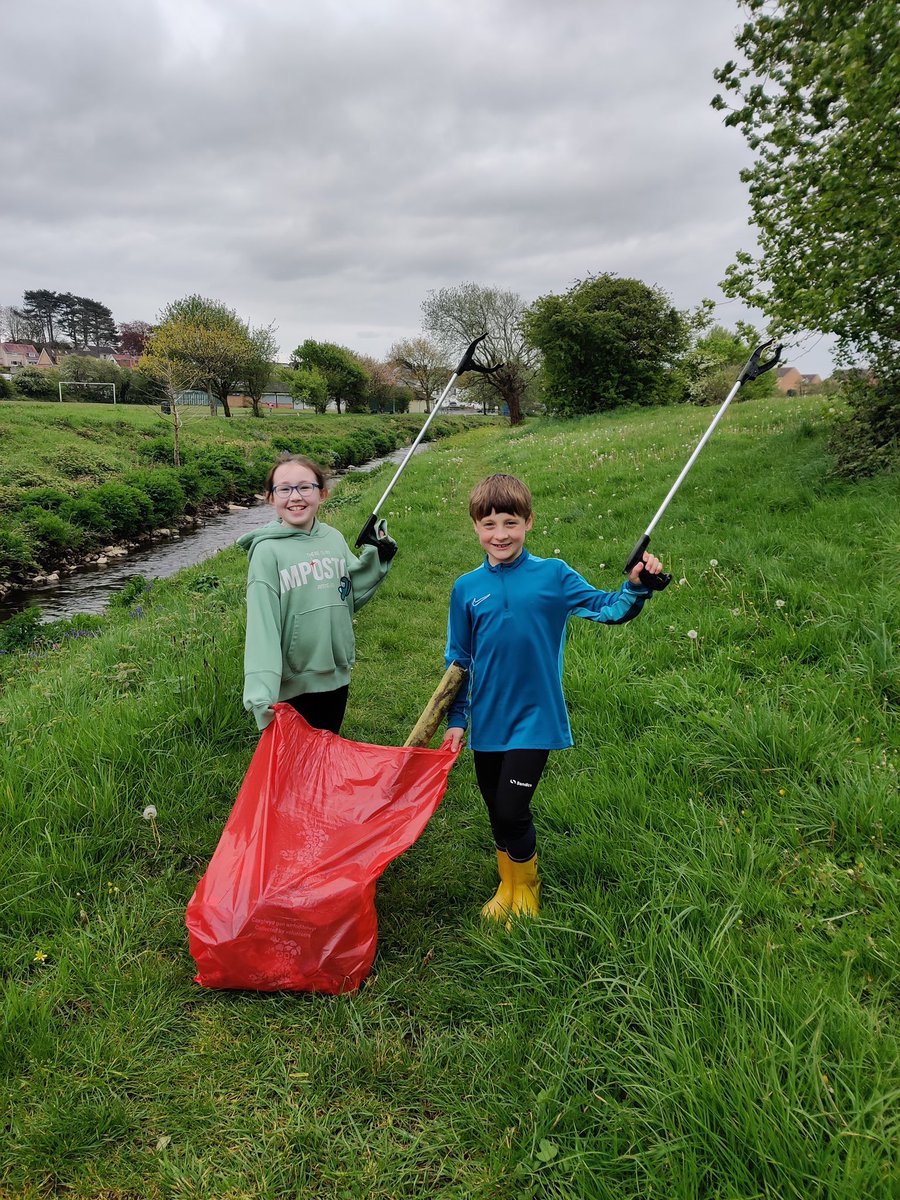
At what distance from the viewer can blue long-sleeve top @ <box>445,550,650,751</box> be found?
8.31 feet

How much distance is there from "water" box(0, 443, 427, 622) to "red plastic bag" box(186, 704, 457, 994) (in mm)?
9186

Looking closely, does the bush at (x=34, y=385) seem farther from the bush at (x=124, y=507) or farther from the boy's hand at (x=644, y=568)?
the boy's hand at (x=644, y=568)

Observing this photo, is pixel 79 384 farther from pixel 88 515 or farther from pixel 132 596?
pixel 132 596

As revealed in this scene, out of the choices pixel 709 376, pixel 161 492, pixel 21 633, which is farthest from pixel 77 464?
pixel 709 376

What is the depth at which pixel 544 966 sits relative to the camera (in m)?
2.27

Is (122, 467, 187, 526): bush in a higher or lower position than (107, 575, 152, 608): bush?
higher

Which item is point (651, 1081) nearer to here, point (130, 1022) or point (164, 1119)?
point (164, 1119)

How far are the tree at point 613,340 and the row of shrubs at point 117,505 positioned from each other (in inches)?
556

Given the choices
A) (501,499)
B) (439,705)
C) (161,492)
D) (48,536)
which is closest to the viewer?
(501,499)

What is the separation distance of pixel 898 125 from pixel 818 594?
15.8 feet

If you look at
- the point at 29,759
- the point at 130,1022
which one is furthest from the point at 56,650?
the point at 130,1022

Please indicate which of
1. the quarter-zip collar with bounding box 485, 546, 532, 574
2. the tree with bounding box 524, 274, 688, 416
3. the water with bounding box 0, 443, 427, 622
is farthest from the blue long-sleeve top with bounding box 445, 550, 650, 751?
the tree with bounding box 524, 274, 688, 416

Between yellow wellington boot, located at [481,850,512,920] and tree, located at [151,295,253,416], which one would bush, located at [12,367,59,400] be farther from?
yellow wellington boot, located at [481,850,512,920]

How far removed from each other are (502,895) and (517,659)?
3.64ft
